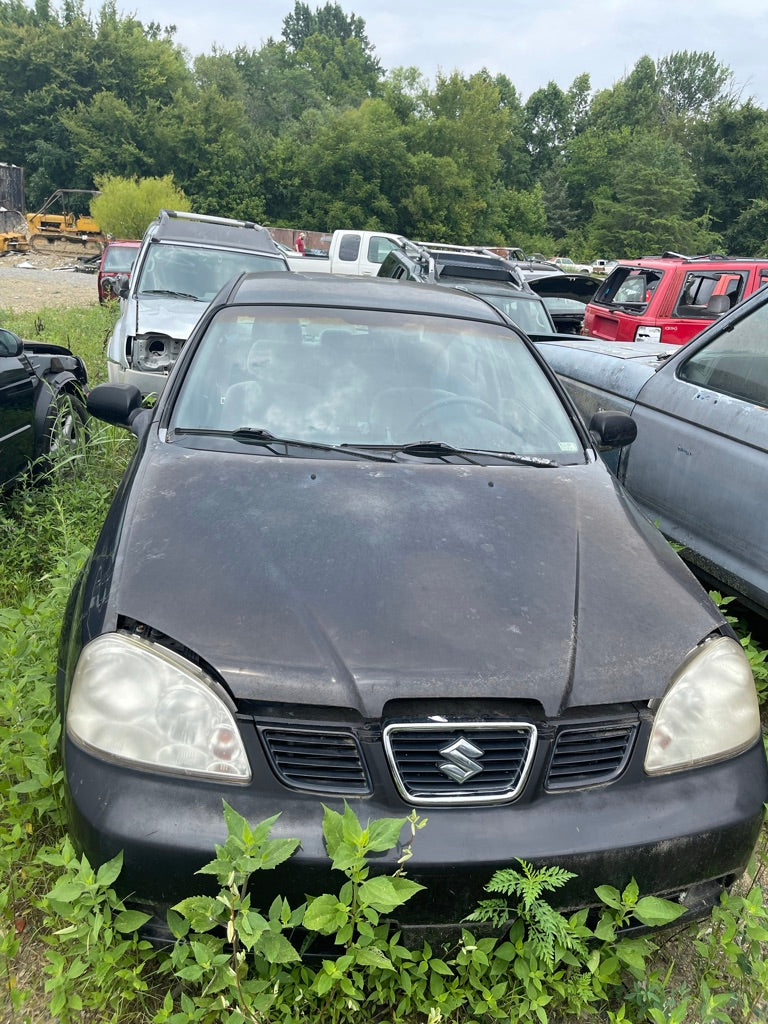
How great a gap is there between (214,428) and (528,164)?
76.8 meters

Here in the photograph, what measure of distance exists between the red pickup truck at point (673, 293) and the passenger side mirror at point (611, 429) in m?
5.93

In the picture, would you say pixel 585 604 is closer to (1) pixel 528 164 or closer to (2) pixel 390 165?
(2) pixel 390 165

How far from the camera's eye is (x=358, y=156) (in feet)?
145

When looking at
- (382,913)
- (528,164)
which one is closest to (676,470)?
(382,913)

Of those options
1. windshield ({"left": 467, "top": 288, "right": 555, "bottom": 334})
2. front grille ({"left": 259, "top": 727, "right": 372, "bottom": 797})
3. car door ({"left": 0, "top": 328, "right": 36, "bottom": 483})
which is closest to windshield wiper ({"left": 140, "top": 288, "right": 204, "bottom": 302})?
windshield ({"left": 467, "top": 288, "right": 555, "bottom": 334})

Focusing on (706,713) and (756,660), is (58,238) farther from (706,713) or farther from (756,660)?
(706,713)

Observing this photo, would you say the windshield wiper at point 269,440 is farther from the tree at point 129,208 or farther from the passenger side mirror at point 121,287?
the tree at point 129,208

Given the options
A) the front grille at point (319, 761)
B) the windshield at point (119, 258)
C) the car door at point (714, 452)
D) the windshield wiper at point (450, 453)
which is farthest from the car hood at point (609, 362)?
the windshield at point (119, 258)

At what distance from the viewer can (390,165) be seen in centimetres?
4422

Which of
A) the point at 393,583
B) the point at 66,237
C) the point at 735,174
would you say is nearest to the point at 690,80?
the point at 735,174

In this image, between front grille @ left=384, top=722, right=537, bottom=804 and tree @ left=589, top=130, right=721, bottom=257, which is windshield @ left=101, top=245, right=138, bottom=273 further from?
tree @ left=589, top=130, right=721, bottom=257

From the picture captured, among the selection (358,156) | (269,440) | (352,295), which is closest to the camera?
(269,440)

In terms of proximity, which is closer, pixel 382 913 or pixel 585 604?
pixel 382 913

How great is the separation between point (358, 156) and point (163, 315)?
4149 cm
